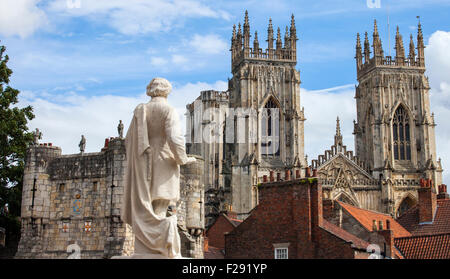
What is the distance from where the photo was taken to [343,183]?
60.0m

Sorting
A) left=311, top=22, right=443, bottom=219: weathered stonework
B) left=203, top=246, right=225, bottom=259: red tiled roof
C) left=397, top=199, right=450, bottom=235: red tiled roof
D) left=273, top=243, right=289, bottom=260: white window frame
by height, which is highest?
left=311, top=22, right=443, bottom=219: weathered stonework

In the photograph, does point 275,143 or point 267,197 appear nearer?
point 267,197

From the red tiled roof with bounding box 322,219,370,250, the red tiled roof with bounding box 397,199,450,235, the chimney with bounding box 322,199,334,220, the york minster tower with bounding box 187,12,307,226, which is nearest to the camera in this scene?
the red tiled roof with bounding box 322,219,370,250

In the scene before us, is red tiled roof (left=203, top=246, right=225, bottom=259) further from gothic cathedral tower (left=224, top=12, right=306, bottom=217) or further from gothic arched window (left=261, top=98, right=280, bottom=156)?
gothic arched window (left=261, top=98, right=280, bottom=156)

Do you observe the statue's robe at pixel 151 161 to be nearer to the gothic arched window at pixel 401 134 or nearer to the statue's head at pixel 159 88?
the statue's head at pixel 159 88

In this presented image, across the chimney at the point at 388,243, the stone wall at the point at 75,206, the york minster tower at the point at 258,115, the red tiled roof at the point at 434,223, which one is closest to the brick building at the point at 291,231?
the chimney at the point at 388,243

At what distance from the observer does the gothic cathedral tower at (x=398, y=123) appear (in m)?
61.5

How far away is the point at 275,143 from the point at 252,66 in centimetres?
699

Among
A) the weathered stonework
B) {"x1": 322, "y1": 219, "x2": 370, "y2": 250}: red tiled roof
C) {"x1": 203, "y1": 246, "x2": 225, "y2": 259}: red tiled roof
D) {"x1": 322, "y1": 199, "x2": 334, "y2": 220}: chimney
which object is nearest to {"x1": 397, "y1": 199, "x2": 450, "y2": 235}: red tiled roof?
{"x1": 322, "y1": 199, "x2": 334, "y2": 220}: chimney

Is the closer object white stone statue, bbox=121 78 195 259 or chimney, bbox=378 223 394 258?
white stone statue, bbox=121 78 195 259

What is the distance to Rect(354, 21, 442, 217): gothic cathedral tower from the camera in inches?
2422

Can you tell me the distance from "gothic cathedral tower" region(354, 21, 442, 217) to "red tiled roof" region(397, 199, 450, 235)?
1097 inches
